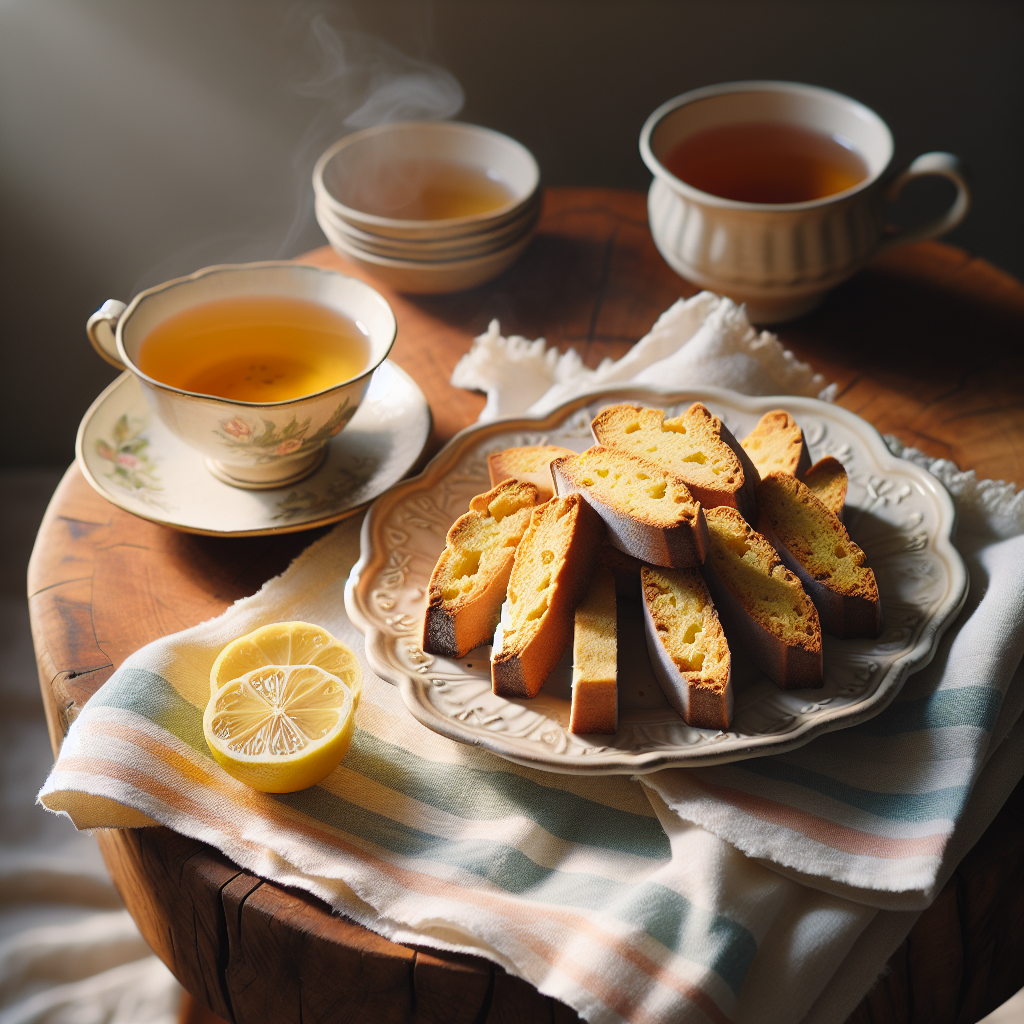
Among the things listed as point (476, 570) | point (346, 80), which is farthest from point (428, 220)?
point (476, 570)

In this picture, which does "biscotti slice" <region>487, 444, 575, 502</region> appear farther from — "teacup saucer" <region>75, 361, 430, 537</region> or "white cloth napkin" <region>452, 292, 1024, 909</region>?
"white cloth napkin" <region>452, 292, 1024, 909</region>

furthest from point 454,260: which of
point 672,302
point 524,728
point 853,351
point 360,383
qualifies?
point 524,728

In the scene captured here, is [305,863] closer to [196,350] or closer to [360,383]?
[360,383]

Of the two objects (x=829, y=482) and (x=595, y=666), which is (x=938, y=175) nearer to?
(x=829, y=482)

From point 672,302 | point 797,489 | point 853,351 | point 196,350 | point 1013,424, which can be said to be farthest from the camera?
point 672,302

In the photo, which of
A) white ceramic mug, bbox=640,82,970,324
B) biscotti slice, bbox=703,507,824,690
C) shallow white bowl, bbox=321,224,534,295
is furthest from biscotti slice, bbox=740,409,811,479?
shallow white bowl, bbox=321,224,534,295

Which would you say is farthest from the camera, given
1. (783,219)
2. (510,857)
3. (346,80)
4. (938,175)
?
(346,80)
